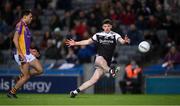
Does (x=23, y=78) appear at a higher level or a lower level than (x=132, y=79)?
higher

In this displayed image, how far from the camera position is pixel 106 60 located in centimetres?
1906

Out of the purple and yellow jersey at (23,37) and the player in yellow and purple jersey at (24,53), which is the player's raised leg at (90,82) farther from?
the purple and yellow jersey at (23,37)

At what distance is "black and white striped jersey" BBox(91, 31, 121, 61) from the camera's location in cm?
1891

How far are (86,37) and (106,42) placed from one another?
25.5 ft

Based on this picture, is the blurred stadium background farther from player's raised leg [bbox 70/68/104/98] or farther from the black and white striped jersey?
player's raised leg [bbox 70/68/104/98]

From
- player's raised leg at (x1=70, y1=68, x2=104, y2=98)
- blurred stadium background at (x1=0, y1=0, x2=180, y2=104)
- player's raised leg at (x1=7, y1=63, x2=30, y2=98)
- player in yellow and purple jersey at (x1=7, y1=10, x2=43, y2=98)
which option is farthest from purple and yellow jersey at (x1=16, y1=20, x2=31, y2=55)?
blurred stadium background at (x1=0, y1=0, x2=180, y2=104)

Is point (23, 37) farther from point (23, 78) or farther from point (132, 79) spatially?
point (132, 79)

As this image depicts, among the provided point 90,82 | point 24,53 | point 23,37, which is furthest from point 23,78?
point 90,82

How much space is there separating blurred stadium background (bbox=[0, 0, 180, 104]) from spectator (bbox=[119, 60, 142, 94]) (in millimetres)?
262

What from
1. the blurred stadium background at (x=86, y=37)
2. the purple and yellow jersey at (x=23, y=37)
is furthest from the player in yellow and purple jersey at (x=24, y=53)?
the blurred stadium background at (x=86, y=37)

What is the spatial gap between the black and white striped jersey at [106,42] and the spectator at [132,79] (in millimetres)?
5939

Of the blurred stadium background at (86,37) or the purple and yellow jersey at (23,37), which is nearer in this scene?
the purple and yellow jersey at (23,37)

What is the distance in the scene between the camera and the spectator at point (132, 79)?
24922 mm

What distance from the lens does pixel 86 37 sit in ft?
88.0
